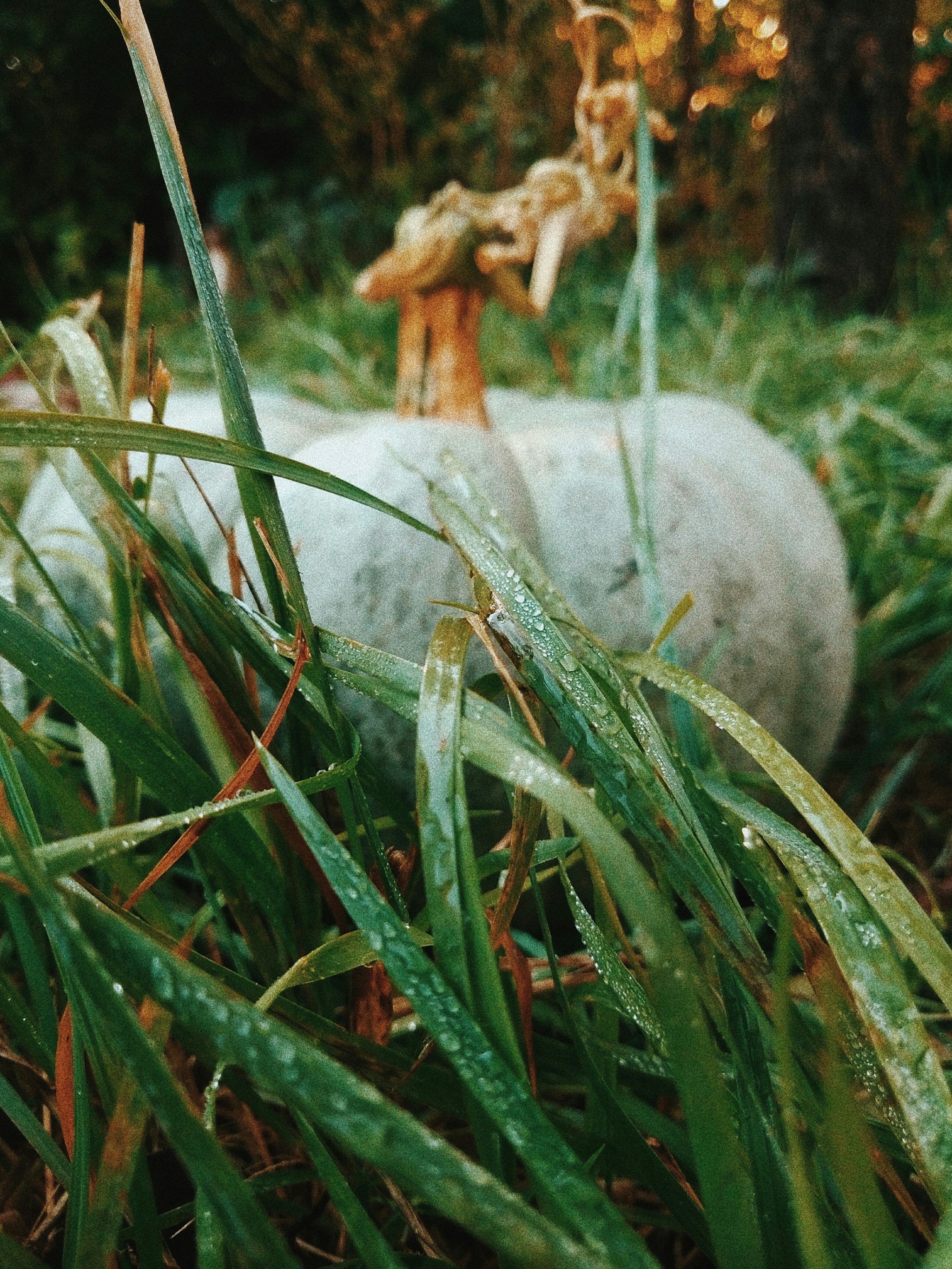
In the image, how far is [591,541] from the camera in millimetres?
728

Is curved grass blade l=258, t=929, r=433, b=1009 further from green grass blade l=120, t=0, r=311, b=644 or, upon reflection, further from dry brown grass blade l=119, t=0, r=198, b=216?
dry brown grass blade l=119, t=0, r=198, b=216

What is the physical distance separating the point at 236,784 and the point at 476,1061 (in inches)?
6.1

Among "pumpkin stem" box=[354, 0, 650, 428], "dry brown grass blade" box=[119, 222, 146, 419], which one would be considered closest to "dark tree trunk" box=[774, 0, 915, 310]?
"pumpkin stem" box=[354, 0, 650, 428]

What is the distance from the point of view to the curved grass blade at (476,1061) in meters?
0.25

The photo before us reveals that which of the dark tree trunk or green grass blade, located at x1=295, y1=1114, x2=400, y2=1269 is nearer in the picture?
green grass blade, located at x1=295, y1=1114, x2=400, y2=1269

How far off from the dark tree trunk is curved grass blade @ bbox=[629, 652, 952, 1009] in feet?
6.96

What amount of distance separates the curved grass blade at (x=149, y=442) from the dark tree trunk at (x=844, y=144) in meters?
2.14

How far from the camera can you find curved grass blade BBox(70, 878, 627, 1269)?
8.8 inches

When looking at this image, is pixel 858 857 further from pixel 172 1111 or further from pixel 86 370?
pixel 86 370

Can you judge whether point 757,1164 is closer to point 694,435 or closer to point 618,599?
point 618,599

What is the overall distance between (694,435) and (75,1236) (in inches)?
30.0

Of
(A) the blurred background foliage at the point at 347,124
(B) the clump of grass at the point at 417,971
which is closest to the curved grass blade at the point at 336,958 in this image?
(B) the clump of grass at the point at 417,971

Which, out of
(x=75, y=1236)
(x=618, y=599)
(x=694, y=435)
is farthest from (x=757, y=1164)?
(x=694, y=435)

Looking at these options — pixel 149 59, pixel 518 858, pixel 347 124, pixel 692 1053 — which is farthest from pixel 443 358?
pixel 347 124
